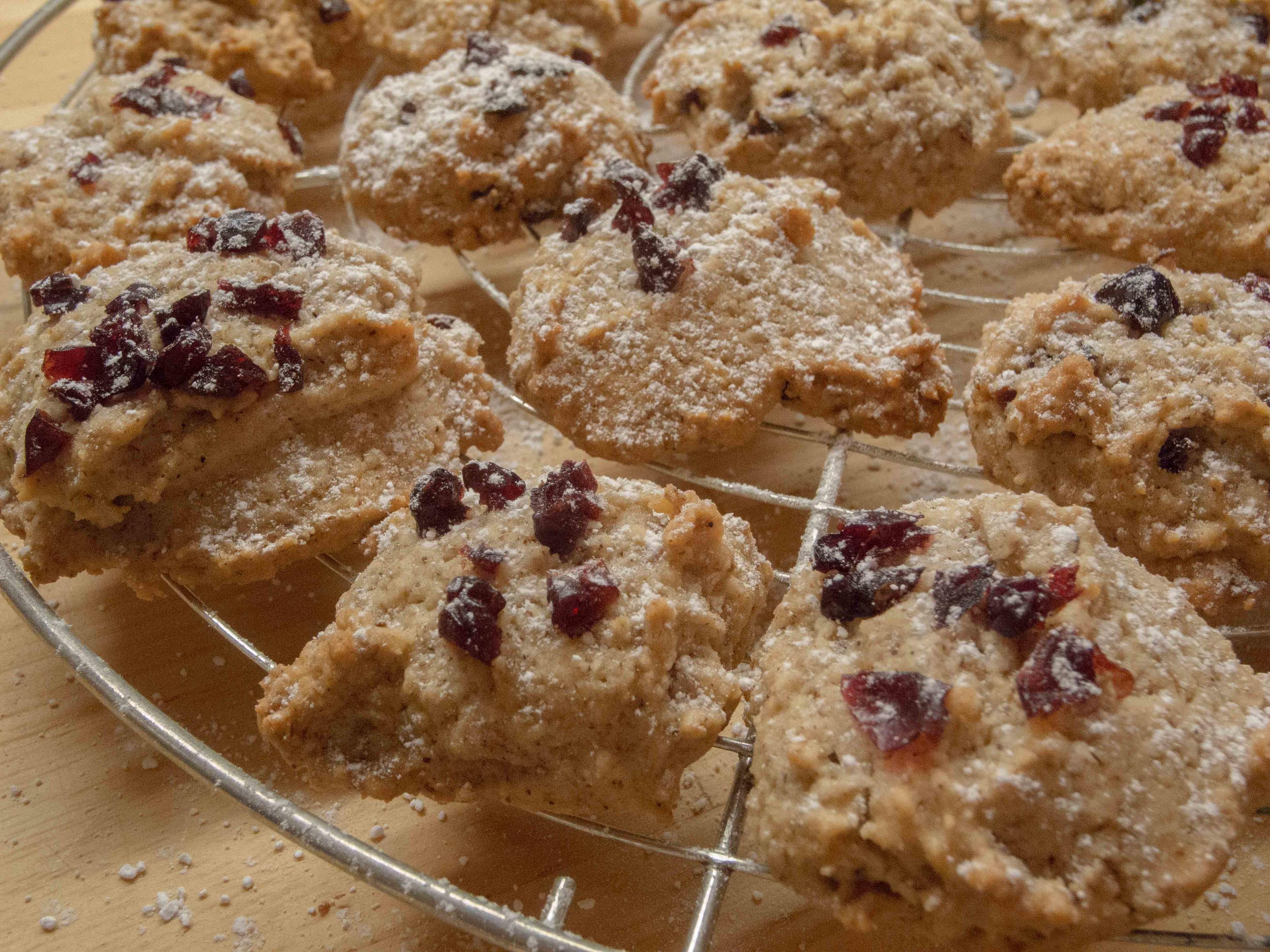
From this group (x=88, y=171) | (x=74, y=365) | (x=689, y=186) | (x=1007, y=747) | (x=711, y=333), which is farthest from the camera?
(x=88, y=171)

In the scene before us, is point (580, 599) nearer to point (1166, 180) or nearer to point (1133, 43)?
point (1166, 180)

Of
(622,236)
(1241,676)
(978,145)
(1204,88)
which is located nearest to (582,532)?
(622,236)

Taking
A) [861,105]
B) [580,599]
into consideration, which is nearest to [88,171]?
[580,599]

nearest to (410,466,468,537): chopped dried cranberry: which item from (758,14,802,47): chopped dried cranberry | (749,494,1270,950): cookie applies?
(749,494,1270,950): cookie

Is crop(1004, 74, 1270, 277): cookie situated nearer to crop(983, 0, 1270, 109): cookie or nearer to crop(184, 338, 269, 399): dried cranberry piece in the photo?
crop(983, 0, 1270, 109): cookie

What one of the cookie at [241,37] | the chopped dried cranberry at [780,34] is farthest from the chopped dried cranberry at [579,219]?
the cookie at [241,37]

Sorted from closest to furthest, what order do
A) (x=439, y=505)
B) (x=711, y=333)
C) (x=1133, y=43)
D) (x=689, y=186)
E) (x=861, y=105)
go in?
1. (x=439, y=505)
2. (x=711, y=333)
3. (x=689, y=186)
4. (x=861, y=105)
5. (x=1133, y=43)

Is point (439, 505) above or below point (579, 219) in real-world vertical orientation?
below
